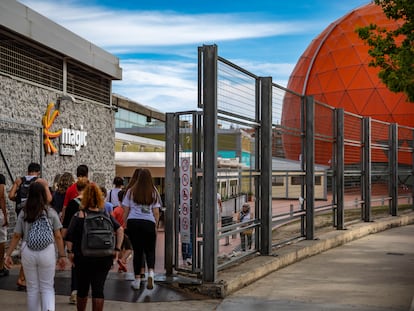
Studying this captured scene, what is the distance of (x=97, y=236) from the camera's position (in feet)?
22.6

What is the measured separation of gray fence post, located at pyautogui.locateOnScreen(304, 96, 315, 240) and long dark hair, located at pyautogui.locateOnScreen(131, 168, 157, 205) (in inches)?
202

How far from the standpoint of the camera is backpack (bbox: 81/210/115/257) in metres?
6.86

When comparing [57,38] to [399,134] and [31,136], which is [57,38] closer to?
[31,136]

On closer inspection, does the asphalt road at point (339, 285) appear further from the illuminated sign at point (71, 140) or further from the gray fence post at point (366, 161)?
the illuminated sign at point (71, 140)

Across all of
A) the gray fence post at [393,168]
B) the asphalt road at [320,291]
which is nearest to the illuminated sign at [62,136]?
the asphalt road at [320,291]

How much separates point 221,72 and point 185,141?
1.08 m

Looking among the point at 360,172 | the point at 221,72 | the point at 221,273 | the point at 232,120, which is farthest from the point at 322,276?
the point at 360,172

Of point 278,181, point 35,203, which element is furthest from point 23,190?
point 278,181

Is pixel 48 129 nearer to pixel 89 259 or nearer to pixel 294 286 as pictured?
pixel 294 286

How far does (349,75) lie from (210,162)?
4765cm

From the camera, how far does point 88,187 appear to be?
283 inches

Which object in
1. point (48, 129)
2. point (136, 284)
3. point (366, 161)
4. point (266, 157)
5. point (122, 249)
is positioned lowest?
point (136, 284)

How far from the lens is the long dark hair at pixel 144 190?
9000 mm

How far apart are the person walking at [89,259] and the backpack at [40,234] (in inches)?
17.1
